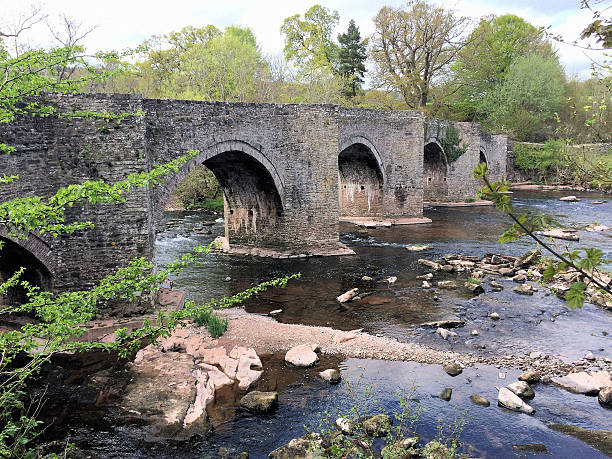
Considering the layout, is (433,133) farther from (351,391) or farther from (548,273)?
(548,273)

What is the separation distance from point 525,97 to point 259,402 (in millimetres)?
36246

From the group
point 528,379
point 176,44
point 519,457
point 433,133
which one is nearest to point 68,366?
point 519,457

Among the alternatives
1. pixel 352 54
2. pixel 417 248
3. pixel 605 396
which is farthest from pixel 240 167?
pixel 352 54

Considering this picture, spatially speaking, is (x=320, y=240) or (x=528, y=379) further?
(x=320, y=240)

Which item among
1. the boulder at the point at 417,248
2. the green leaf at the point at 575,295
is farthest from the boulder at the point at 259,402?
the boulder at the point at 417,248

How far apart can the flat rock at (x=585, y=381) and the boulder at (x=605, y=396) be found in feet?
0.59

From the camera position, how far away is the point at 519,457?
218 inches

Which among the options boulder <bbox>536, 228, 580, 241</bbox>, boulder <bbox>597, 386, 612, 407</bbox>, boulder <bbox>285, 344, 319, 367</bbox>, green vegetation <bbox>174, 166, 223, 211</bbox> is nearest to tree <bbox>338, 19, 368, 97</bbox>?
green vegetation <bbox>174, 166, 223, 211</bbox>

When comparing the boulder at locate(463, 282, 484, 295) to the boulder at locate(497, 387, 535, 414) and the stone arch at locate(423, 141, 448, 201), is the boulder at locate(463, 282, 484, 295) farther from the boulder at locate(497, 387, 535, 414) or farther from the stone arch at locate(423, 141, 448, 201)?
the stone arch at locate(423, 141, 448, 201)

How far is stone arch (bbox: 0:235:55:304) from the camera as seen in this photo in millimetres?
7965

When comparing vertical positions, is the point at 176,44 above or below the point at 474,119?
above

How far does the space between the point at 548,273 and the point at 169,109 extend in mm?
10451

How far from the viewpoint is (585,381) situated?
713cm

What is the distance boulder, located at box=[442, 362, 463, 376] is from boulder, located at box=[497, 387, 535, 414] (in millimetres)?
858
